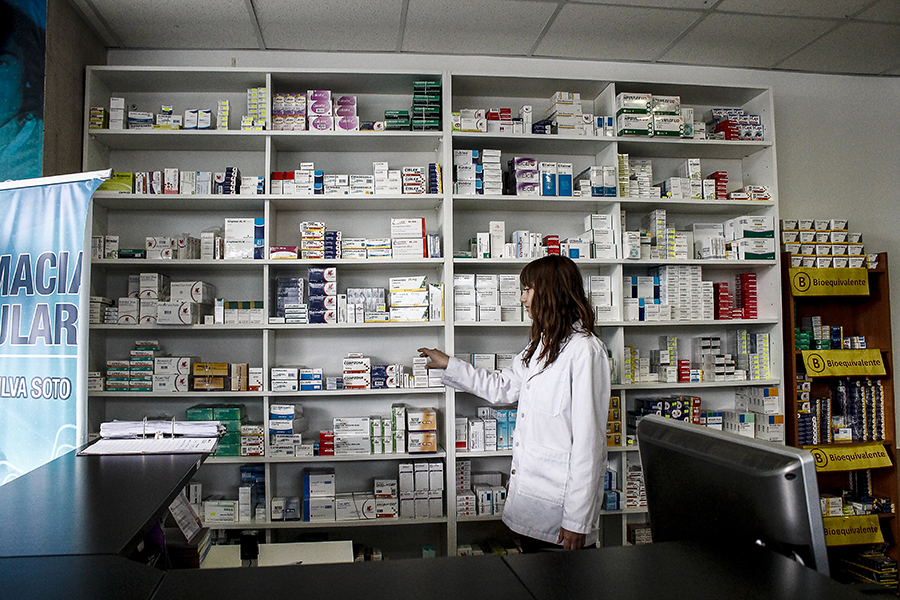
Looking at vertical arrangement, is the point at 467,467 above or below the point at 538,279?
below

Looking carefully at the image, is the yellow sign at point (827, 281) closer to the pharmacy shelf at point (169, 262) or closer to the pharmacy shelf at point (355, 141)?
the pharmacy shelf at point (355, 141)

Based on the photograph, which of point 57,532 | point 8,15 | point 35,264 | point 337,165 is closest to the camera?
point 57,532

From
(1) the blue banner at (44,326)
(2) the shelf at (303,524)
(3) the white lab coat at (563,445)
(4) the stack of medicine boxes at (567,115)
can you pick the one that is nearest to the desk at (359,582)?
(3) the white lab coat at (563,445)

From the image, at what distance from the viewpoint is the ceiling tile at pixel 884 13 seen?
10.7ft

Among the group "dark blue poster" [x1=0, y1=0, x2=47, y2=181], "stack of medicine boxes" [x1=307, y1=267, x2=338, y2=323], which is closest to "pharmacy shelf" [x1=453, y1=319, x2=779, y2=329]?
"stack of medicine boxes" [x1=307, y1=267, x2=338, y2=323]

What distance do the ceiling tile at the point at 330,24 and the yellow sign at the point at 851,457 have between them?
3.72m

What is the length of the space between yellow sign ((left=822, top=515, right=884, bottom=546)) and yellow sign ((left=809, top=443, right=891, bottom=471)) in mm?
321

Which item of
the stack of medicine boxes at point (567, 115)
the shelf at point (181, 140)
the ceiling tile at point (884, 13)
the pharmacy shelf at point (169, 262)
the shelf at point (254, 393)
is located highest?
the ceiling tile at point (884, 13)

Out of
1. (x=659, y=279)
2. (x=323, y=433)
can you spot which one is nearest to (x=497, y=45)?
(x=659, y=279)

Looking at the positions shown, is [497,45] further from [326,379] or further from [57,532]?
[57,532]

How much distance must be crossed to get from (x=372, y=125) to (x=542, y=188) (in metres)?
1.12

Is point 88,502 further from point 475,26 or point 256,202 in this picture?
point 475,26

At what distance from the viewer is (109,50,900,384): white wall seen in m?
4.06

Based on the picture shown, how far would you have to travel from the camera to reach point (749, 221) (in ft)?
11.9
